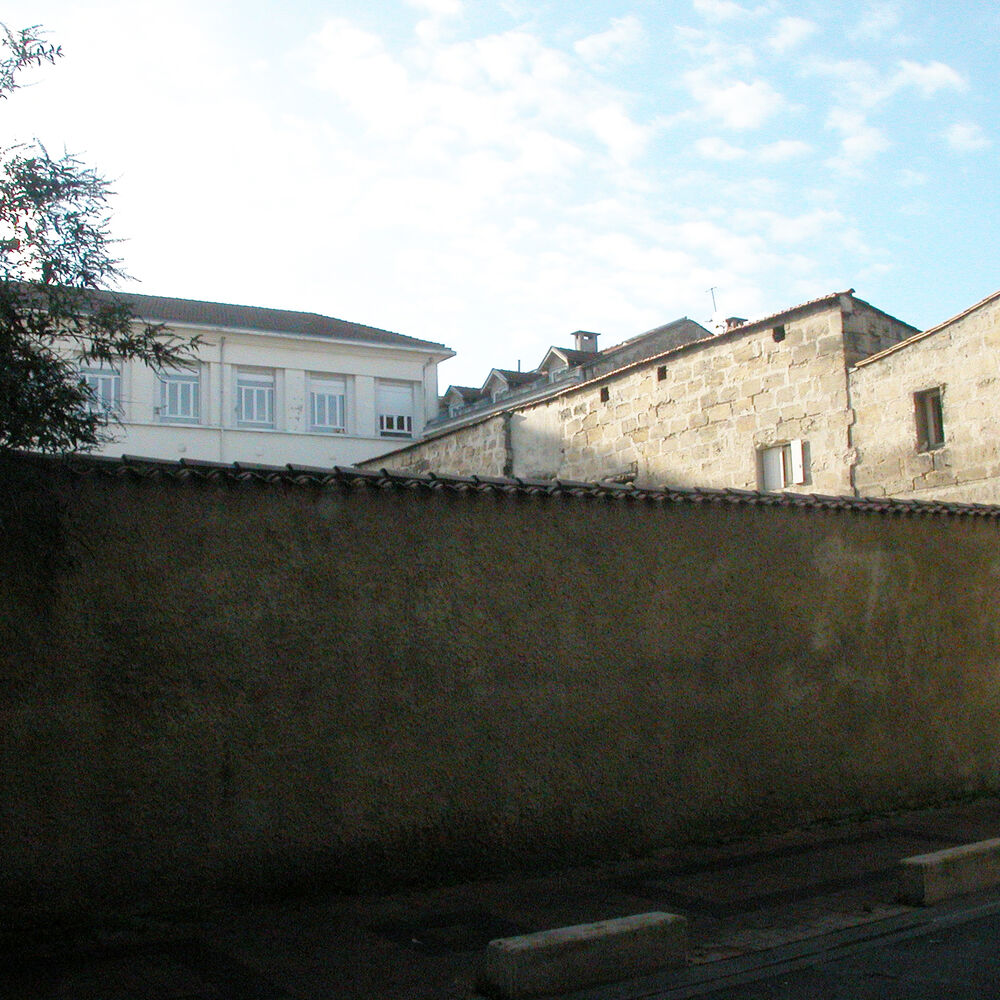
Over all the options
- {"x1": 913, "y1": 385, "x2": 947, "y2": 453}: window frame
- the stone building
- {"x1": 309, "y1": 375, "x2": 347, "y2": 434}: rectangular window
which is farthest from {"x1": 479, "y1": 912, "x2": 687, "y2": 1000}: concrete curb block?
{"x1": 309, "y1": 375, "x2": 347, "y2": 434}: rectangular window

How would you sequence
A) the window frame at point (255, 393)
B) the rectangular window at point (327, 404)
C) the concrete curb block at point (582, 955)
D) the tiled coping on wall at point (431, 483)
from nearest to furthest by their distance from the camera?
the concrete curb block at point (582, 955)
the tiled coping on wall at point (431, 483)
the window frame at point (255, 393)
the rectangular window at point (327, 404)

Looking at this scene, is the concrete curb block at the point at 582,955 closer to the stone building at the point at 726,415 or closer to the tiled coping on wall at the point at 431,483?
the tiled coping on wall at the point at 431,483

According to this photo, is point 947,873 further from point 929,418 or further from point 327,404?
point 327,404

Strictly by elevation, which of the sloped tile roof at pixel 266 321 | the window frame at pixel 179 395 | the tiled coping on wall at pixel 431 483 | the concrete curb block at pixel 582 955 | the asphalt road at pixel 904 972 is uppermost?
the sloped tile roof at pixel 266 321

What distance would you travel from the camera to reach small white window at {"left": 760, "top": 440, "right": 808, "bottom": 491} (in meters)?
14.9

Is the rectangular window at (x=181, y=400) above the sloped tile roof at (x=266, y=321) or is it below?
below

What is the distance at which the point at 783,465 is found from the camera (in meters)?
15.2

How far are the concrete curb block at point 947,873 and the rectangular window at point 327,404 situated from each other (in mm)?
28626

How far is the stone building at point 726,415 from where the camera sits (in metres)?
14.5

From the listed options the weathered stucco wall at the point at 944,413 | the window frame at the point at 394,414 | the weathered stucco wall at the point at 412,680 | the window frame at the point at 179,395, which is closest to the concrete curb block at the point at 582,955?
the weathered stucco wall at the point at 412,680

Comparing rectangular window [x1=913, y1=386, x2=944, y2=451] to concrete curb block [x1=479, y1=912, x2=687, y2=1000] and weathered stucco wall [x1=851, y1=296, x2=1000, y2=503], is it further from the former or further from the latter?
concrete curb block [x1=479, y1=912, x2=687, y2=1000]

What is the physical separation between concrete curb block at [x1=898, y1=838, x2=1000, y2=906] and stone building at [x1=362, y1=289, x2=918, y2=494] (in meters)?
7.71

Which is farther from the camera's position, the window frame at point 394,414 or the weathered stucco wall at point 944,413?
the window frame at point 394,414

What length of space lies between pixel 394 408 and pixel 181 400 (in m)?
6.75
